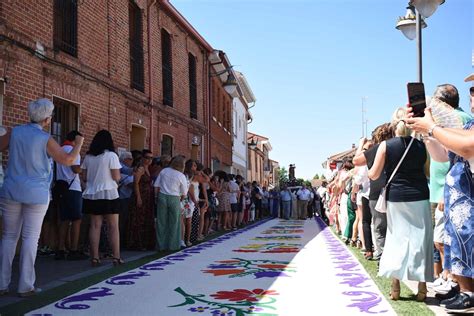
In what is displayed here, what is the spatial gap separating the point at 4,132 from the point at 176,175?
14.2 feet

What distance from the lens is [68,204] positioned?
8.21 m

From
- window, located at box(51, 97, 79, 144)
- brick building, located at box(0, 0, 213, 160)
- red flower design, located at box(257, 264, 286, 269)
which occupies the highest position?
brick building, located at box(0, 0, 213, 160)

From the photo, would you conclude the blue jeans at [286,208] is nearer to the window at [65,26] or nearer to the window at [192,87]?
the window at [192,87]

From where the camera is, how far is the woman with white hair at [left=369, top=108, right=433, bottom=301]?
4926mm

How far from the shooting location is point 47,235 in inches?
356

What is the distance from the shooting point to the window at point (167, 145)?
16.5 metres

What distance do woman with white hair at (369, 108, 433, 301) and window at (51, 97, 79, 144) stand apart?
6.78 meters

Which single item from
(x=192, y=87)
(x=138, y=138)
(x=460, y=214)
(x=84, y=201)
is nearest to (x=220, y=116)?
(x=192, y=87)

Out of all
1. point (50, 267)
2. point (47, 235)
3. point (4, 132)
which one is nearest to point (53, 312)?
point (4, 132)

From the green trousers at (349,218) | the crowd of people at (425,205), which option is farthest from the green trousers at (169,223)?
the crowd of people at (425,205)

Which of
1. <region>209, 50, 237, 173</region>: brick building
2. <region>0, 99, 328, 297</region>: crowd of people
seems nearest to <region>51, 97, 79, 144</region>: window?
<region>0, 99, 328, 297</region>: crowd of people

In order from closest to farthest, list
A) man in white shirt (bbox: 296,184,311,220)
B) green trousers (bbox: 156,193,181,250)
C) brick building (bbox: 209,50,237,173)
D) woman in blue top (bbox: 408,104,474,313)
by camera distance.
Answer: woman in blue top (bbox: 408,104,474,313) < green trousers (bbox: 156,193,181,250) < brick building (bbox: 209,50,237,173) < man in white shirt (bbox: 296,184,311,220)

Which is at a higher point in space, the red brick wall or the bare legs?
the red brick wall

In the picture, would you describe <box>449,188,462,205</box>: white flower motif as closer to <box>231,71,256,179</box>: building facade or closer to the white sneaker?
the white sneaker
